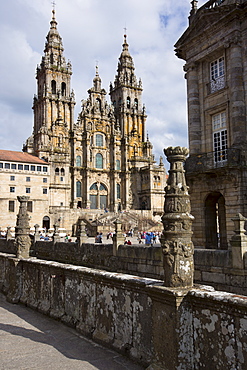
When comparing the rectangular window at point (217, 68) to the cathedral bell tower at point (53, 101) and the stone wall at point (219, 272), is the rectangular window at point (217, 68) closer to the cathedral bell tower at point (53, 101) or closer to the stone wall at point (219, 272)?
the stone wall at point (219, 272)

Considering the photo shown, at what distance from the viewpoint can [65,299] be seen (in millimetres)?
6258

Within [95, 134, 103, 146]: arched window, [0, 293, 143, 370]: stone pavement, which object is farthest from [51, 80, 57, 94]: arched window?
[0, 293, 143, 370]: stone pavement

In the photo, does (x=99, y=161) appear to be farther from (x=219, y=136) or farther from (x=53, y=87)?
(x=219, y=136)

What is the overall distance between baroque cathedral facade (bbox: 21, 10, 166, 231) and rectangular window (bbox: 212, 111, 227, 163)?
3397 cm

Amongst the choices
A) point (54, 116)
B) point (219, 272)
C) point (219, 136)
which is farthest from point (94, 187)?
point (219, 272)

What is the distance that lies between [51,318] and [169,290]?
3.52 metres

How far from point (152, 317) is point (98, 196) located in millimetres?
52207

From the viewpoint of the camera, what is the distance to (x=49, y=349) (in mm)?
4906

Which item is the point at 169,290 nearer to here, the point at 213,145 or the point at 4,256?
the point at 4,256

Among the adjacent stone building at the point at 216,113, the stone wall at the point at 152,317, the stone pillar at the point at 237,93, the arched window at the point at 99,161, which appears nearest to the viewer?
the stone wall at the point at 152,317

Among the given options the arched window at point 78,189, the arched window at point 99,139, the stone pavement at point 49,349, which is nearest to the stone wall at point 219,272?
the stone pavement at point 49,349

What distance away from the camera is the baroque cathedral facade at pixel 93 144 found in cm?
5384

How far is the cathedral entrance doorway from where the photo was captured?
55.6 metres

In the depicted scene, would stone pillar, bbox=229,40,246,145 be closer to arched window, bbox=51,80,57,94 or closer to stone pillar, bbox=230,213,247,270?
stone pillar, bbox=230,213,247,270
